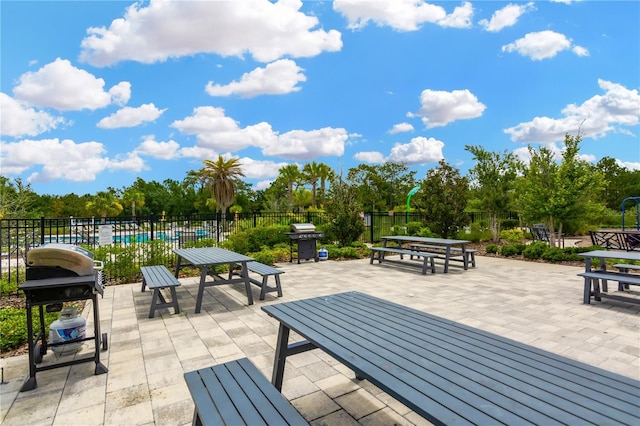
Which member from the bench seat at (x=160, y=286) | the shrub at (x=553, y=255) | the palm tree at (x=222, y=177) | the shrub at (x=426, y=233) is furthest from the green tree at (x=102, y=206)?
the shrub at (x=553, y=255)

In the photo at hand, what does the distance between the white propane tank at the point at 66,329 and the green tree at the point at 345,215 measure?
8269mm

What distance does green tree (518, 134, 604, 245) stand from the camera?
32.5ft

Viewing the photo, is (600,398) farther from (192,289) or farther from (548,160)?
(548,160)

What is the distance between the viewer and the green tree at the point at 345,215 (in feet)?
36.6

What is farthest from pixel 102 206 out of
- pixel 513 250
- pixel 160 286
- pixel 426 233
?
pixel 513 250

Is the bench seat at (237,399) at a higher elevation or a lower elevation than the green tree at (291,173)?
Result: lower

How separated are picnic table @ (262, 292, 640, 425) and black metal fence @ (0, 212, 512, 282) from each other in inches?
232

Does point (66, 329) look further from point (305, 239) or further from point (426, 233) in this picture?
point (426, 233)

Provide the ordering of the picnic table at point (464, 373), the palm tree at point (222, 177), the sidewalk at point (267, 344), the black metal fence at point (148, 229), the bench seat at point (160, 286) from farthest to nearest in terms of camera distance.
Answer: the palm tree at point (222, 177)
the black metal fence at point (148, 229)
the bench seat at point (160, 286)
the sidewalk at point (267, 344)
the picnic table at point (464, 373)

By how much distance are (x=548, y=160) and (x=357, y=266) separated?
720cm

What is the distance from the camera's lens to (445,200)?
12.2 m

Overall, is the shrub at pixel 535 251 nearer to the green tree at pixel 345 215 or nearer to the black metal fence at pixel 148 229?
the black metal fence at pixel 148 229

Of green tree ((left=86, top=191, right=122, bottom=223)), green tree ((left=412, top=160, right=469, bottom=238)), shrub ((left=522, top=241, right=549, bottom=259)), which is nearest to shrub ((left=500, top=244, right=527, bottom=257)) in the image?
shrub ((left=522, top=241, right=549, bottom=259))

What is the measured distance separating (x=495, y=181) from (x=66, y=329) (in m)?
14.5
